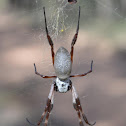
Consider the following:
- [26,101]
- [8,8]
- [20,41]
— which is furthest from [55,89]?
[8,8]

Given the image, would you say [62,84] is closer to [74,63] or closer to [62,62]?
[62,62]

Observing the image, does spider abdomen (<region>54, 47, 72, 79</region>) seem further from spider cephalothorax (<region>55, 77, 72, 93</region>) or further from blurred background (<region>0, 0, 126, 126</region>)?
blurred background (<region>0, 0, 126, 126</region>)

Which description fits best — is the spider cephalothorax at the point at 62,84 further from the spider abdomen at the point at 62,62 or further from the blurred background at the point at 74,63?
the blurred background at the point at 74,63

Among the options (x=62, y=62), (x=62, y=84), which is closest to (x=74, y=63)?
(x=62, y=84)

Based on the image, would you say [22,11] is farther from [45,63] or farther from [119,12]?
[45,63]

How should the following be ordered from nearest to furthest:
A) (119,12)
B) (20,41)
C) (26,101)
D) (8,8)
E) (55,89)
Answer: (55,89), (26,101), (119,12), (20,41), (8,8)

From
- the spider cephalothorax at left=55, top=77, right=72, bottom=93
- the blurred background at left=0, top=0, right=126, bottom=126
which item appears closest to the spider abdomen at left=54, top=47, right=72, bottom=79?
the spider cephalothorax at left=55, top=77, right=72, bottom=93
